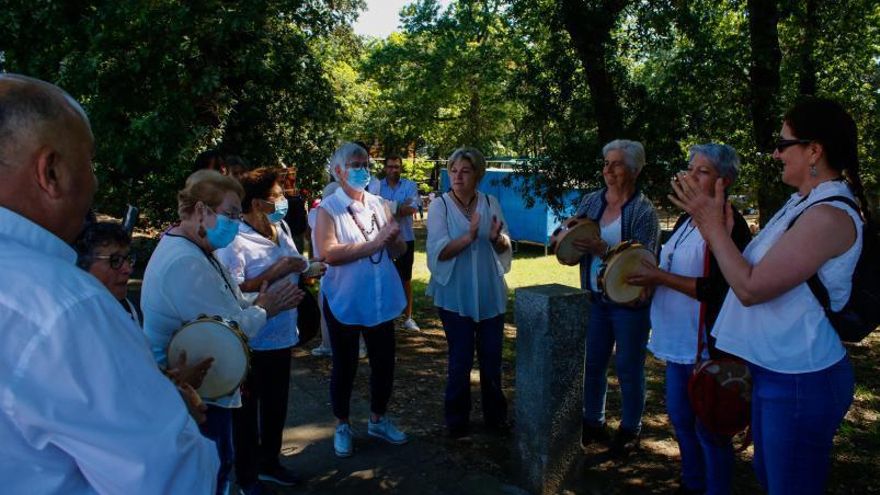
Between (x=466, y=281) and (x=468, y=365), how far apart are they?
1.91 feet

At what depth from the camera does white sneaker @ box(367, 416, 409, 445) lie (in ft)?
14.5

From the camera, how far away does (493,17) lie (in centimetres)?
987

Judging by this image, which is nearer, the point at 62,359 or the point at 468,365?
the point at 62,359

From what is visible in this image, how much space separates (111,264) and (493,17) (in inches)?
328

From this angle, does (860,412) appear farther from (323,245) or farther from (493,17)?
(493,17)

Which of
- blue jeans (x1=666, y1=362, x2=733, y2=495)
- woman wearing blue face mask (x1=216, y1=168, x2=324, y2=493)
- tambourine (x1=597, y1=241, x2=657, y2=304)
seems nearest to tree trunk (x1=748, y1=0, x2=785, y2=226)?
tambourine (x1=597, y1=241, x2=657, y2=304)

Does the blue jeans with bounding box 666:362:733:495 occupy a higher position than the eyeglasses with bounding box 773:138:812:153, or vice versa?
the eyeglasses with bounding box 773:138:812:153

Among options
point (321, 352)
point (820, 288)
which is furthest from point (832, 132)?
point (321, 352)

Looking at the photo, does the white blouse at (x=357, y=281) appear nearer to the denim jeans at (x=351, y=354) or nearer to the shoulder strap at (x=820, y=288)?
the denim jeans at (x=351, y=354)

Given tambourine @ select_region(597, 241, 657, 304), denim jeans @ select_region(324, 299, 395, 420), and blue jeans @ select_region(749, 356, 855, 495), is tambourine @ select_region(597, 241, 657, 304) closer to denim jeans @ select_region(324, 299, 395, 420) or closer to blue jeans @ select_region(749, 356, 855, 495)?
blue jeans @ select_region(749, 356, 855, 495)

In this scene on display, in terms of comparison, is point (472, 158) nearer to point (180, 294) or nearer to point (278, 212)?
point (278, 212)

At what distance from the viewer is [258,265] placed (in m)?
3.60

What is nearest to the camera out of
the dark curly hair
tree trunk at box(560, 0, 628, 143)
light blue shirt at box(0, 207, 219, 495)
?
light blue shirt at box(0, 207, 219, 495)

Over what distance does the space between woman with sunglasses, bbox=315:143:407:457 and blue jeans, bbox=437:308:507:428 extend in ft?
1.37
